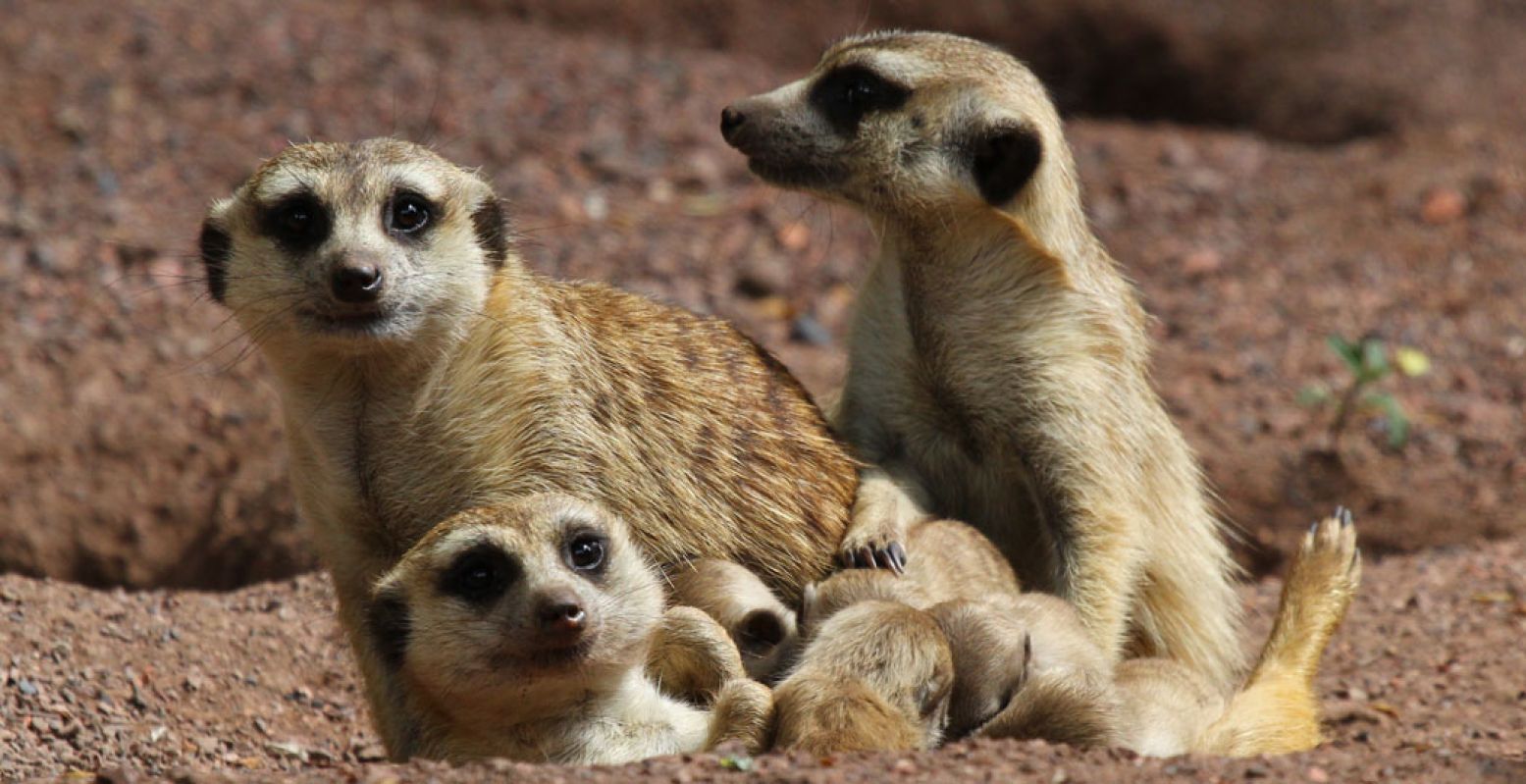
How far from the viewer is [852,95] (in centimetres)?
505

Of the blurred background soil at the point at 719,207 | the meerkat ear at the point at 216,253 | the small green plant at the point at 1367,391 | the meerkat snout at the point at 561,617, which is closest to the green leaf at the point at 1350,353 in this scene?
the small green plant at the point at 1367,391

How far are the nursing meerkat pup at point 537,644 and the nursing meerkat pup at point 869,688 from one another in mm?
83

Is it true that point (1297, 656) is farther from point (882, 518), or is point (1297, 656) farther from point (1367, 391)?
point (1367, 391)

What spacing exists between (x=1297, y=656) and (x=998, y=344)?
3.58ft

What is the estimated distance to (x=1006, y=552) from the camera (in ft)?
16.4

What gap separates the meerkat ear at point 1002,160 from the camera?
4.85m

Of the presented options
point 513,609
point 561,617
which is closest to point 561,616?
point 561,617

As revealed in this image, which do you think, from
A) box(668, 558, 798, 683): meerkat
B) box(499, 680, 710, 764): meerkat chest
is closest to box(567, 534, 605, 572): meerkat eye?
box(499, 680, 710, 764): meerkat chest

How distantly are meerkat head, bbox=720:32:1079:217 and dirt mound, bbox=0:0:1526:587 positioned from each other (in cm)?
138

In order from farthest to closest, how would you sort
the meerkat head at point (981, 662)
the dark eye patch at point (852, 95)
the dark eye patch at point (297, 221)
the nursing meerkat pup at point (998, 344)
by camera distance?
the dark eye patch at point (852, 95), the nursing meerkat pup at point (998, 344), the dark eye patch at point (297, 221), the meerkat head at point (981, 662)

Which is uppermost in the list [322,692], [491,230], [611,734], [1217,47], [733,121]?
[1217,47]

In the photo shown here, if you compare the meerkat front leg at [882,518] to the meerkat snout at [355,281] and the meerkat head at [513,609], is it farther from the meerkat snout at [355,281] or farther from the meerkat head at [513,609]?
the meerkat snout at [355,281]

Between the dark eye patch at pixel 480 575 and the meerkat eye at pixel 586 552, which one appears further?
the meerkat eye at pixel 586 552

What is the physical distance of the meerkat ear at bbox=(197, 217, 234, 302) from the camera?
4.48 meters
